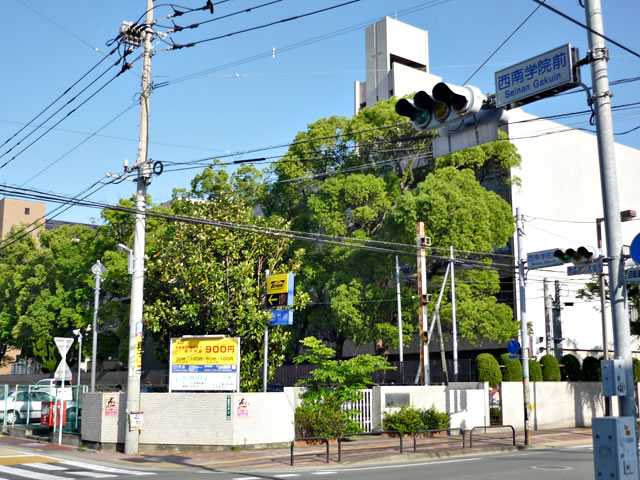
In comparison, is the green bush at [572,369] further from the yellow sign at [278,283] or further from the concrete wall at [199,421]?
the concrete wall at [199,421]

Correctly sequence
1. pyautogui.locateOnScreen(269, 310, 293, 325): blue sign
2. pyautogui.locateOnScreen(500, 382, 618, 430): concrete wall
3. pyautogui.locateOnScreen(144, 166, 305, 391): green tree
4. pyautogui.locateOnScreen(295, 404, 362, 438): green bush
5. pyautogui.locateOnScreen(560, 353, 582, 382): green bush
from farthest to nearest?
pyautogui.locateOnScreen(560, 353, 582, 382): green bush < pyautogui.locateOnScreen(500, 382, 618, 430): concrete wall < pyautogui.locateOnScreen(144, 166, 305, 391): green tree < pyautogui.locateOnScreen(269, 310, 293, 325): blue sign < pyautogui.locateOnScreen(295, 404, 362, 438): green bush

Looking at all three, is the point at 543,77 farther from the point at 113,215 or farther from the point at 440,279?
the point at 113,215

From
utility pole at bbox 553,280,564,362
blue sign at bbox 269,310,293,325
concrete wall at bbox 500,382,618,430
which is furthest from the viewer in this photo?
utility pole at bbox 553,280,564,362

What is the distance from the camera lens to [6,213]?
99438mm

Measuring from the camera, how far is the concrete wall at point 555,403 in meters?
30.7

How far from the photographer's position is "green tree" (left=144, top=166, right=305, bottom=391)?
28688 mm

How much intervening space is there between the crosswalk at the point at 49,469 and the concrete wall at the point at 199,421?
7.91 feet

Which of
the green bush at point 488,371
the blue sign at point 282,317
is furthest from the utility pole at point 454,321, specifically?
the blue sign at point 282,317

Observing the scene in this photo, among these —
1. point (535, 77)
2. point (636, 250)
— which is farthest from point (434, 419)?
point (535, 77)

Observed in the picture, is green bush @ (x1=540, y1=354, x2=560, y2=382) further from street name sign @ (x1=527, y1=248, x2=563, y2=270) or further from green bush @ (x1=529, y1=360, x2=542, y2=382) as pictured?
street name sign @ (x1=527, y1=248, x2=563, y2=270)

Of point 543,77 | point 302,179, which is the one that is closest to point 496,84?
point 543,77

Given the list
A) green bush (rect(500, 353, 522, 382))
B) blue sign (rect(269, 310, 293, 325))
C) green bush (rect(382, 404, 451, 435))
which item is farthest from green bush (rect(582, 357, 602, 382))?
blue sign (rect(269, 310, 293, 325))

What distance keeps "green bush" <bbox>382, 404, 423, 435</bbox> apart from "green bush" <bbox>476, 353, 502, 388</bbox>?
643 cm

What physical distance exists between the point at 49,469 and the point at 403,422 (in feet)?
40.3
